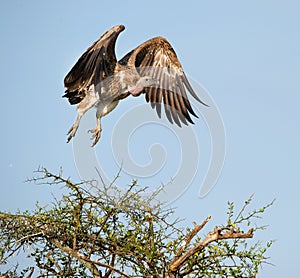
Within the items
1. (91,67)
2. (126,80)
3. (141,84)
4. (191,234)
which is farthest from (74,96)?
(191,234)

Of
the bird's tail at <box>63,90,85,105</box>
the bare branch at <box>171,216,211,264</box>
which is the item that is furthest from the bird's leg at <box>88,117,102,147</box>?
the bare branch at <box>171,216,211,264</box>

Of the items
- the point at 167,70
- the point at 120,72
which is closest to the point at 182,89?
the point at 167,70

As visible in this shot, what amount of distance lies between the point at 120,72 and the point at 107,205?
278 cm

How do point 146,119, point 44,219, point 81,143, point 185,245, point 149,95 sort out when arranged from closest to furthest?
point 185,245
point 44,219
point 81,143
point 146,119
point 149,95

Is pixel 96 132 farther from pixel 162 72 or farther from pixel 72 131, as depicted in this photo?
pixel 162 72

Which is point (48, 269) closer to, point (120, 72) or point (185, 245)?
point (185, 245)

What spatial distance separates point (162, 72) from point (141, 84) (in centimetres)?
72

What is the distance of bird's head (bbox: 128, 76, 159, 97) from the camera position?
7664mm

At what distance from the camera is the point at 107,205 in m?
5.11

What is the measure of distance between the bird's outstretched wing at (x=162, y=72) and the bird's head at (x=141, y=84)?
2.5 inches

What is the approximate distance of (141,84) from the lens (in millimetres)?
7805

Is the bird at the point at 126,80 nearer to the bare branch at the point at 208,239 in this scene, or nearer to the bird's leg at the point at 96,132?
the bird's leg at the point at 96,132

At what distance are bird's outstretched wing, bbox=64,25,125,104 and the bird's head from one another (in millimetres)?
545

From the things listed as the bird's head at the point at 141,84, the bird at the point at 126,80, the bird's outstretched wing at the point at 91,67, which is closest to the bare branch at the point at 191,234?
the bird at the point at 126,80
